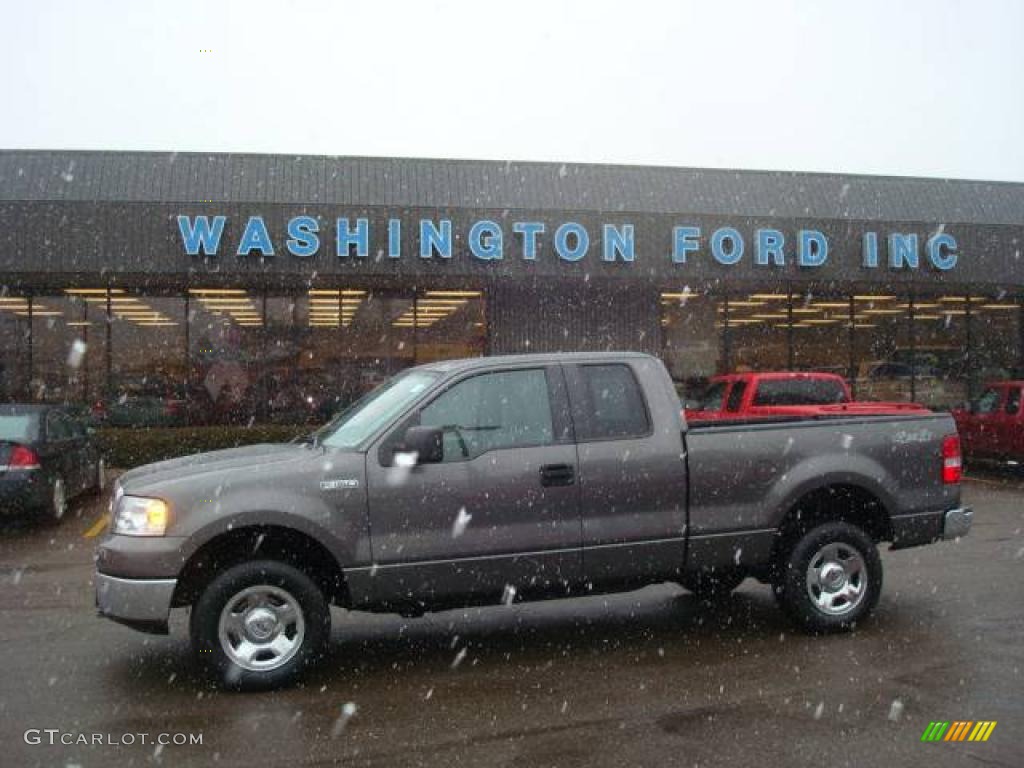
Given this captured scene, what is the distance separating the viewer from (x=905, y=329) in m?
22.0

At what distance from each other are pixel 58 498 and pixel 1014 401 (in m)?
13.4

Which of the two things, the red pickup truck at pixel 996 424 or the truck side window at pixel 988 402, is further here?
the truck side window at pixel 988 402

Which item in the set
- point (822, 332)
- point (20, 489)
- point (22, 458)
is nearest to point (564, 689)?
point (20, 489)

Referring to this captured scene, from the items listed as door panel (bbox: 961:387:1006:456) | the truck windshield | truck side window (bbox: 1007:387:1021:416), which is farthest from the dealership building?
the truck windshield

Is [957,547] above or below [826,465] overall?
below

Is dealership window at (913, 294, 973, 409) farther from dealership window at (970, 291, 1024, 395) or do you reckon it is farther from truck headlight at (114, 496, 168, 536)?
truck headlight at (114, 496, 168, 536)

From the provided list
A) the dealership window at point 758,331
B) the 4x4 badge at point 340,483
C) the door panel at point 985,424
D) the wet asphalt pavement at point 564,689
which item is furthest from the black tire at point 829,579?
the dealership window at point 758,331

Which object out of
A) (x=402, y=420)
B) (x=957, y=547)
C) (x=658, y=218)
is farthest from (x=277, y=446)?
(x=658, y=218)

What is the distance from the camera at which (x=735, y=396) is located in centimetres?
1438

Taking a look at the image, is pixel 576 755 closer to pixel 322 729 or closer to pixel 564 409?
pixel 322 729

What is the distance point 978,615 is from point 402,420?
169 inches

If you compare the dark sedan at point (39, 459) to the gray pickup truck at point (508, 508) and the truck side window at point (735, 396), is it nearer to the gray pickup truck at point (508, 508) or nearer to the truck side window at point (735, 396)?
the gray pickup truck at point (508, 508)

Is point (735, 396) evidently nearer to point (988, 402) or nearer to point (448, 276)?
point (988, 402)

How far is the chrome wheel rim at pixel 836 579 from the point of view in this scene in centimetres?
690
